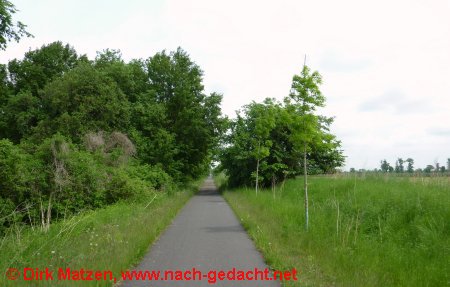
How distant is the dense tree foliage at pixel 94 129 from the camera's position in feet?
66.9

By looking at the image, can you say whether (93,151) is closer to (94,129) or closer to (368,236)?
(94,129)

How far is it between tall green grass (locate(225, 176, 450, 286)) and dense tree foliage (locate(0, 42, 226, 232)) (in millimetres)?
8135

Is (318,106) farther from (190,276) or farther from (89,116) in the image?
(89,116)

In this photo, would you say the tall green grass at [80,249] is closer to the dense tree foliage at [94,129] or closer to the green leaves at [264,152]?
the dense tree foliage at [94,129]

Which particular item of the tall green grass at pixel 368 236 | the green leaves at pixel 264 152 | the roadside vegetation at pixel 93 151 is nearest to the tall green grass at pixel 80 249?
the roadside vegetation at pixel 93 151

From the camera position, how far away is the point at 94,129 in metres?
29.7

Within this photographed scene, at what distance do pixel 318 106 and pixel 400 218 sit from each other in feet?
15.1

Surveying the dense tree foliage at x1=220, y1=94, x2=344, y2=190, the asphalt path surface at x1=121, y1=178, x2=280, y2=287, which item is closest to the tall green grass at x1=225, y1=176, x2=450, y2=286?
the asphalt path surface at x1=121, y1=178, x2=280, y2=287

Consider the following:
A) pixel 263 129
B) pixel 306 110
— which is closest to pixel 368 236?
pixel 306 110

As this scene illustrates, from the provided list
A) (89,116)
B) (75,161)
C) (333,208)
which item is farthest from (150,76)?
(333,208)

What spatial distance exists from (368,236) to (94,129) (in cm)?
2288

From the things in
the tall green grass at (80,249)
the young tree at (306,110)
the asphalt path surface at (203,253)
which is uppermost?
the young tree at (306,110)

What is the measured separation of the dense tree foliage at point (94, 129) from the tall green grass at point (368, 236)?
814 centimetres

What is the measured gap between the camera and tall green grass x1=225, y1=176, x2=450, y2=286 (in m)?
7.89
